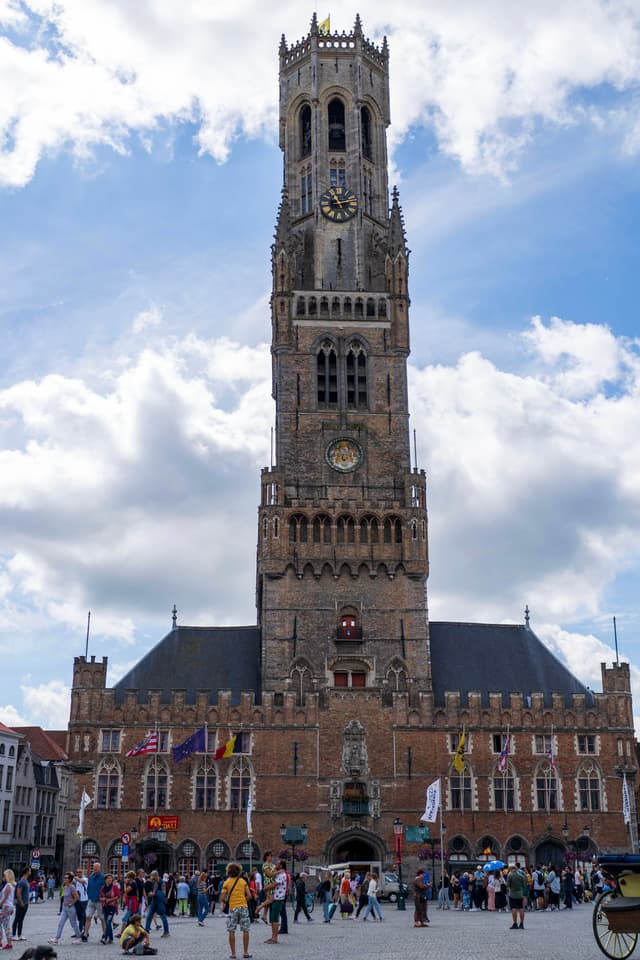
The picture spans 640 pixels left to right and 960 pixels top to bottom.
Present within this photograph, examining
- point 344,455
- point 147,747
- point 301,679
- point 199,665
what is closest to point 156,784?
point 147,747

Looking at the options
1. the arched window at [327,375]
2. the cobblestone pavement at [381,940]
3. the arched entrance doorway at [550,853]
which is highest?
the arched window at [327,375]

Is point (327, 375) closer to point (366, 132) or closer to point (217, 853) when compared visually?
point (366, 132)

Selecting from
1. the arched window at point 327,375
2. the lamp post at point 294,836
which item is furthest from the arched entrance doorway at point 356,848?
the arched window at point 327,375

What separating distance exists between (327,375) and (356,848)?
1206 inches

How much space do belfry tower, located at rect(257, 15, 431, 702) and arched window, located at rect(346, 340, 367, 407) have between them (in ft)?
0.32

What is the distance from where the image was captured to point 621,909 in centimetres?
1845

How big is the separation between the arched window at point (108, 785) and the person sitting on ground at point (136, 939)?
133 feet

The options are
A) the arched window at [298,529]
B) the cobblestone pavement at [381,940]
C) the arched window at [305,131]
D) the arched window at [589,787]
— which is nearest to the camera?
the cobblestone pavement at [381,940]

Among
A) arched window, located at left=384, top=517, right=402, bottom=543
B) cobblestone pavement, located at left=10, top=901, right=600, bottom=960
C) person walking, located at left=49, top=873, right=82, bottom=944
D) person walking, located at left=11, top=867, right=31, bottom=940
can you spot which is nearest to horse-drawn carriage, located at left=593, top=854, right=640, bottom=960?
cobblestone pavement, located at left=10, top=901, right=600, bottom=960

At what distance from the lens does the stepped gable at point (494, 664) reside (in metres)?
68.2

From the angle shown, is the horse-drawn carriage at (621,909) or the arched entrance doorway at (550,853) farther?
the arched entrance doorway at (550,853)

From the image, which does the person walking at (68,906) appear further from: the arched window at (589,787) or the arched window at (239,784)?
the arched window at (589,787)

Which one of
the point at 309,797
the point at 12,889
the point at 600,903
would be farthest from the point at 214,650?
the point at 600,903

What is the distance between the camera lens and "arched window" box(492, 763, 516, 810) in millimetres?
64375
